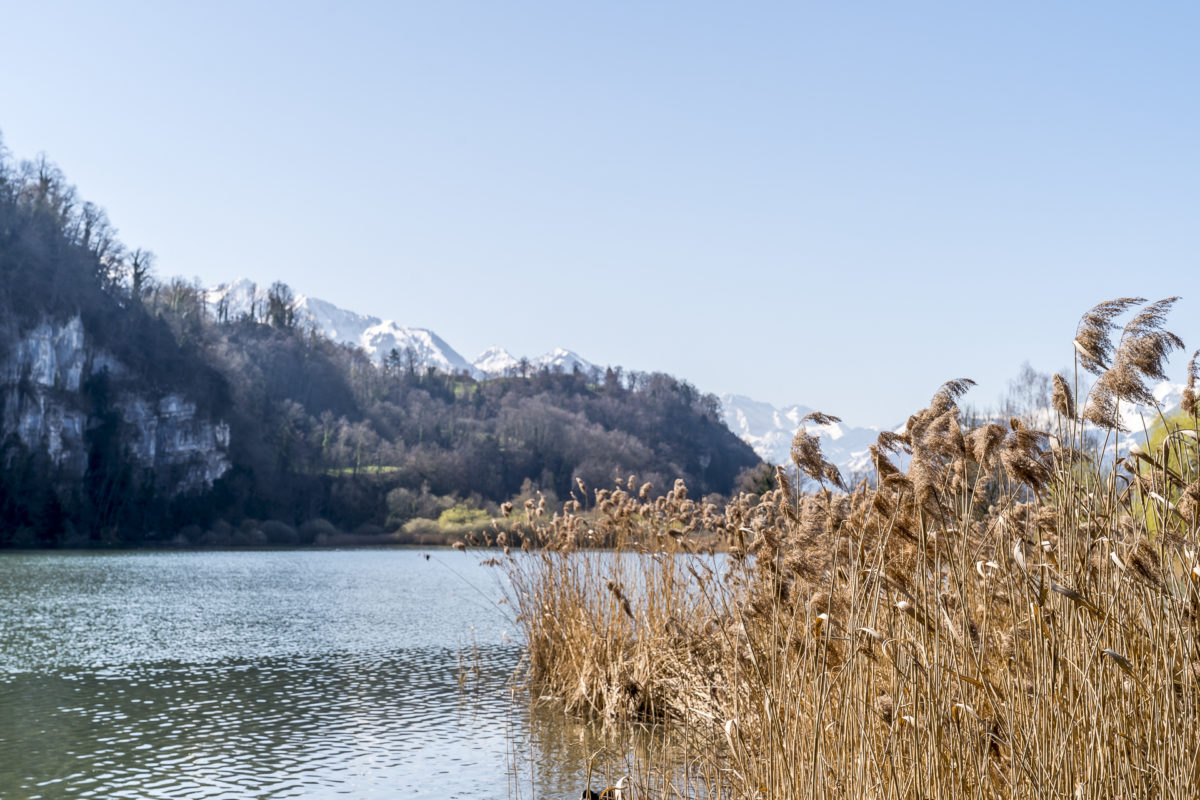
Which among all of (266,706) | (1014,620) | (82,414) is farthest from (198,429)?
(1014,620)

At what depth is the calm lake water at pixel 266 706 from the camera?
6.49m

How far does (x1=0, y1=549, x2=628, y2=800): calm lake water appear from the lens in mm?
6492

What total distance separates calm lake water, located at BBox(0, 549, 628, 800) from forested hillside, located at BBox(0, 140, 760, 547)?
30.7 meters

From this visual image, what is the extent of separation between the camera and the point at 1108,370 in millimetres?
2535

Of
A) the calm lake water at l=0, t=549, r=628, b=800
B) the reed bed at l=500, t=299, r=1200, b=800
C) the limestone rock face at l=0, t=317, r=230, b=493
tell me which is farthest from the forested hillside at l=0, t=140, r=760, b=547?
the reed bed at l=500, t=299, r=1200, b=800

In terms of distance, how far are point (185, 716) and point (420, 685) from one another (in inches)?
95.0

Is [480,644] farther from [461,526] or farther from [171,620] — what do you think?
[461,526]

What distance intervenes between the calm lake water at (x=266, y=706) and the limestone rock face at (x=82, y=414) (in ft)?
131

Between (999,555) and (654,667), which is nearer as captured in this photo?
(999,555)

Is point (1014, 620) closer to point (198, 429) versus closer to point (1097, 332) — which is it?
→ point (1097, 332)

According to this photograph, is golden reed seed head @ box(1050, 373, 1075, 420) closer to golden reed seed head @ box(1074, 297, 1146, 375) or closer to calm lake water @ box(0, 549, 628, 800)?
golden reed seed head @ box(1074, 297, 1146, 375)

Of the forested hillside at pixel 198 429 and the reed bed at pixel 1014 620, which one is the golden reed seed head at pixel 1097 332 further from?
the forested hillside at pixel 198 429

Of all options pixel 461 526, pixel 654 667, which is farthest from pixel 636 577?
pixel 461 526

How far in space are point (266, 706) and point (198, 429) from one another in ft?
203
